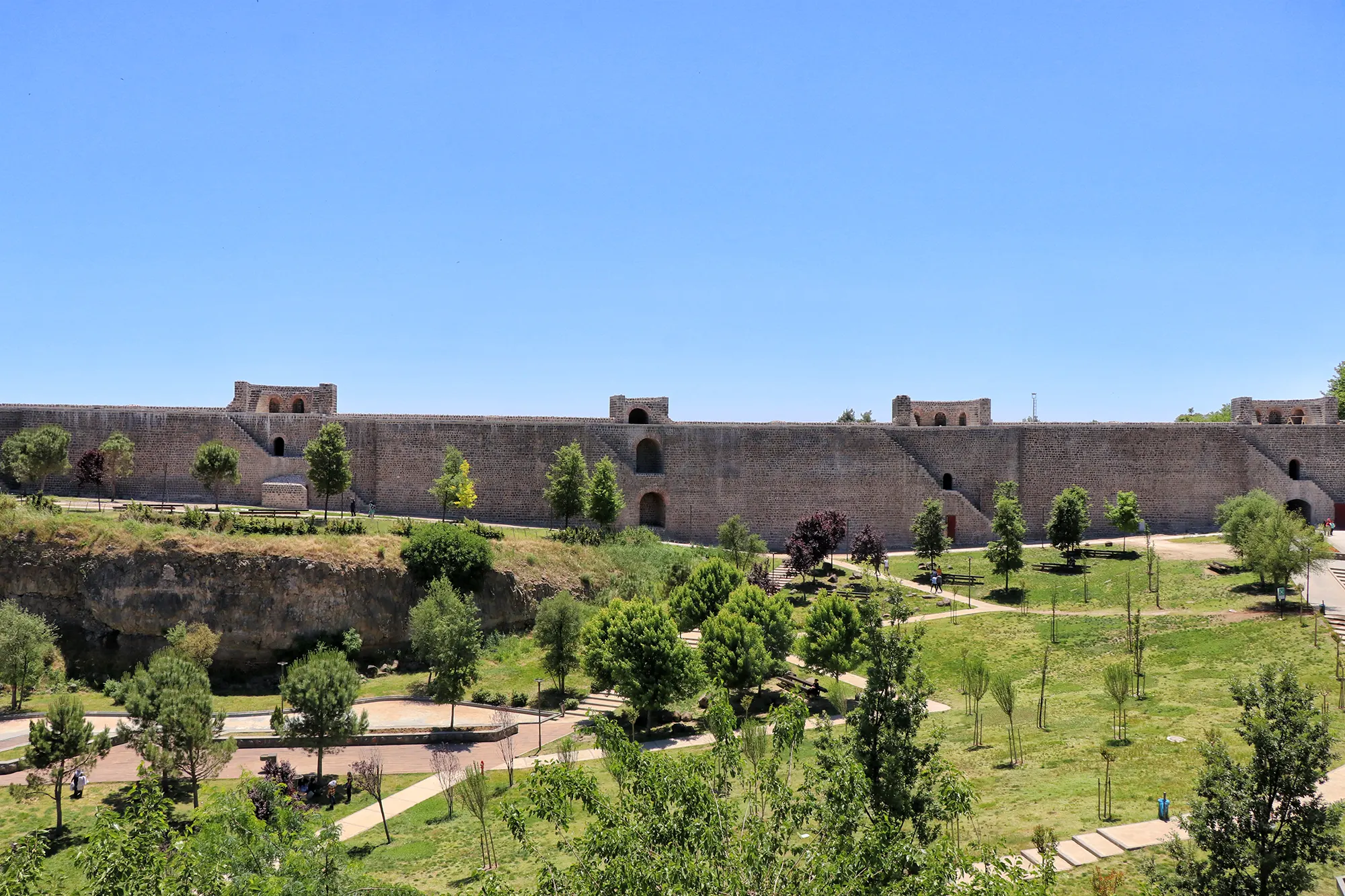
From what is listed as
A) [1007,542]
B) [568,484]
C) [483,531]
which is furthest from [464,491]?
[1007,542]

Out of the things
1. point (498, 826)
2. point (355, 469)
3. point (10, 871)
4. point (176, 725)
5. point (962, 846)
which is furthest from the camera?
point (355, 469)

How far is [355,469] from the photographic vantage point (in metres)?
38.3

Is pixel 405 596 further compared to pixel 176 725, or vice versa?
pixel 405 596

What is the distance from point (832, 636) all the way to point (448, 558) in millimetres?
13566

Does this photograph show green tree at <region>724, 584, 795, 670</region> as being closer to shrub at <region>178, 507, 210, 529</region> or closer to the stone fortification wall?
the stone fortification wall

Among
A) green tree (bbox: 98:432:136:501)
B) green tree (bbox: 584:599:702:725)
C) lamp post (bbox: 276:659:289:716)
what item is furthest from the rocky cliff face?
green tree (bbox: 584:599:702:725)

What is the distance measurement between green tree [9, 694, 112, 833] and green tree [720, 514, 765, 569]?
20.6m

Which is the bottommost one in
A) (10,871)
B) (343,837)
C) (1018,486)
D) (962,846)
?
(343,837)

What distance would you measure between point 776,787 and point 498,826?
955 cm

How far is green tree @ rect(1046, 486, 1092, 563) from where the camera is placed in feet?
110

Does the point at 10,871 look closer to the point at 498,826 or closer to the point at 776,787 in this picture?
the point at 776,787

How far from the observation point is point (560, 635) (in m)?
25.1

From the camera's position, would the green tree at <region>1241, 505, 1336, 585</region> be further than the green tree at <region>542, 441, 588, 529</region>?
No

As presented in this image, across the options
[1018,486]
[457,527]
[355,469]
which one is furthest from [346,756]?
[1018,486]
